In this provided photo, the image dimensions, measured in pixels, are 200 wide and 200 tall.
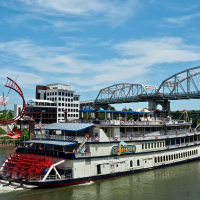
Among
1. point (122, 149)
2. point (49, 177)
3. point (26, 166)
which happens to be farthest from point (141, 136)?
point (26, 166)

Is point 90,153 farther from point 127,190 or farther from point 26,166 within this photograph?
point 26,166

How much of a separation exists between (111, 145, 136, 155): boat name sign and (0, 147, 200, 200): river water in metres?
2.92

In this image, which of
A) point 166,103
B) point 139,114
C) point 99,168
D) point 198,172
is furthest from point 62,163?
point 166,103

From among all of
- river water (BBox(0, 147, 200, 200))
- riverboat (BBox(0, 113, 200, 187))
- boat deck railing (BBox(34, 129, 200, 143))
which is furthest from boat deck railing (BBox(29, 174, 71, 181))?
boat deck railing (BBox(34, 129, 200, 143))

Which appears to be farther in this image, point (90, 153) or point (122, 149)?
point (122, 149)

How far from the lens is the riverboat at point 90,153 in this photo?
25.0m

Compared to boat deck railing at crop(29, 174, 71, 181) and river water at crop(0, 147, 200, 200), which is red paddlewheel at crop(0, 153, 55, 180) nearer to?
boat deck railing at crop(29, 174, 71, 181)

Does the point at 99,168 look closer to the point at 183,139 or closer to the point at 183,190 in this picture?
the point at 183,190

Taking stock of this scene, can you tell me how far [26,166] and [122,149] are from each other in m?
11.0

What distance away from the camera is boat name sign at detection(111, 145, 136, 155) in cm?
2845

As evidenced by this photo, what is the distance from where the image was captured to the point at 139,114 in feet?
120

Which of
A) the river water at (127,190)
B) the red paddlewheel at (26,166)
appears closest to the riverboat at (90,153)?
the red paddlewheel at (26,166)

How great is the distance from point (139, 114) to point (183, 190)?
13.7 meters

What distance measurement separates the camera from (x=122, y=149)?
→ 29.2m
